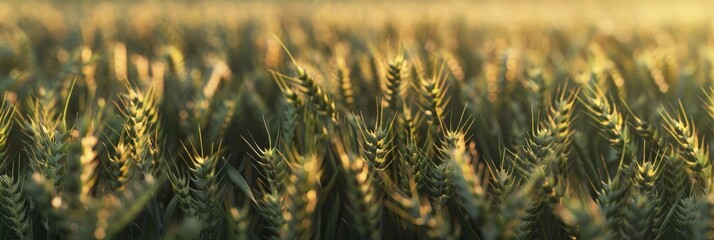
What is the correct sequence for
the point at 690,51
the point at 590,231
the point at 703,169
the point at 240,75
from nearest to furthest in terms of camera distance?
the point at 590,231, the point at 703,169, the point at 240,75, the point at 690,51

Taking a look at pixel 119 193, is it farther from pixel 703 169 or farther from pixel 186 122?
pixel 703 169

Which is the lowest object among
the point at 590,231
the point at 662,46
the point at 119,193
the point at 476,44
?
the point at 476,44

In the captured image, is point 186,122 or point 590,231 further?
point 186,122

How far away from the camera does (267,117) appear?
126 cm

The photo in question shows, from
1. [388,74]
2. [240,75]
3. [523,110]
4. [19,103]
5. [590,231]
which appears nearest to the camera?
[590,231]

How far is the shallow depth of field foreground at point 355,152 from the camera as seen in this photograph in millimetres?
785

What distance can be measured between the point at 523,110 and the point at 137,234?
84 centimetres

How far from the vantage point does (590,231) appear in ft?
2.15

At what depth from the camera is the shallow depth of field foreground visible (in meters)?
0.79

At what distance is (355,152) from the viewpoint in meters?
1.08

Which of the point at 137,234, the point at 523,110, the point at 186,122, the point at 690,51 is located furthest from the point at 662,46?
the point at 137,234

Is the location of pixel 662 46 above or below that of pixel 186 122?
below

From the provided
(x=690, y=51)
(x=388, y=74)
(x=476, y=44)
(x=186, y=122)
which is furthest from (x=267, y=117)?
(x=690, y=51)

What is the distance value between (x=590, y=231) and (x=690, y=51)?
186cm
